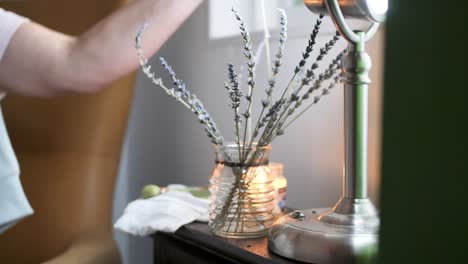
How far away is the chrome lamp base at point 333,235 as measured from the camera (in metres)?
0.68

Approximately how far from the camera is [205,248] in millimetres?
860

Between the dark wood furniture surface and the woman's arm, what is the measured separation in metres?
0.40

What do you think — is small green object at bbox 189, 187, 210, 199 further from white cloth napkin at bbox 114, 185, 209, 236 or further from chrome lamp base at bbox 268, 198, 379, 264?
chrome lamp base at bbox 268, 198, 379, 264

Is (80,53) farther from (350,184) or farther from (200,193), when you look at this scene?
(350,184)

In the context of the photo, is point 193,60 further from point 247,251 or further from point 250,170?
point 247,251

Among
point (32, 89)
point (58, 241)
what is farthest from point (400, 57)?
point (58, 241)

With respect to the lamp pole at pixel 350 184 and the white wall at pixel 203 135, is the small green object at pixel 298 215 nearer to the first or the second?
the lamp pole at pixel 350 184

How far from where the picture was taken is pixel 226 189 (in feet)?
2.91

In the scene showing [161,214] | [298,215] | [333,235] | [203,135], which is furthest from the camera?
[203,135]

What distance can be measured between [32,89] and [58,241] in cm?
43

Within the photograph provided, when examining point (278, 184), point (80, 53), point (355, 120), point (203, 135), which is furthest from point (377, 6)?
point (203, 135)

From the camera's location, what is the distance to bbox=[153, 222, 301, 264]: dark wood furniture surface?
0.77m

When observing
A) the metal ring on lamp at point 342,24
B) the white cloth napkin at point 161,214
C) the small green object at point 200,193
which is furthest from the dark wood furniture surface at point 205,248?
the metal ring on lamp at point 342,24

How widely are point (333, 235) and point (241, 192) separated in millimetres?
209
